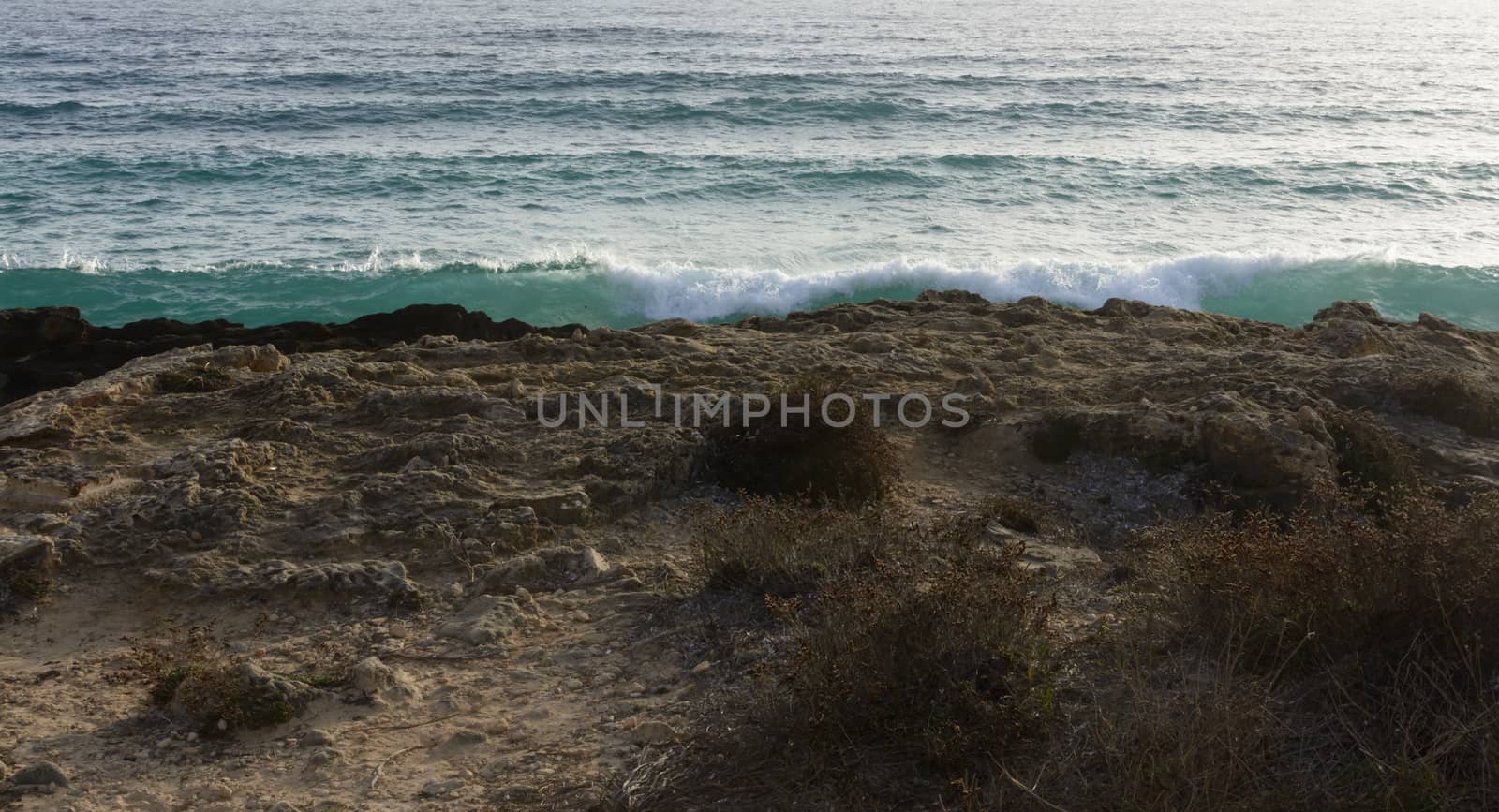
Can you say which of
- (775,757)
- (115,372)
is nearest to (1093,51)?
(115,372)

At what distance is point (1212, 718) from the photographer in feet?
11.3

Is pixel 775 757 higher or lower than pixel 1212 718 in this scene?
lower

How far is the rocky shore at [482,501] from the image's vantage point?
4.26 metres

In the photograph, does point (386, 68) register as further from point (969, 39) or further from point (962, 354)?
point (962, 354)

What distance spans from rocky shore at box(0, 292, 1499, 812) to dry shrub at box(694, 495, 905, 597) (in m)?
0.19

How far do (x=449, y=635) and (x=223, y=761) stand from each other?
1208 mm

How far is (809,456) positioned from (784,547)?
1.44 meters

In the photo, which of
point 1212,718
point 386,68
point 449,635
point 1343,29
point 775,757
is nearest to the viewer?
point 1212,718

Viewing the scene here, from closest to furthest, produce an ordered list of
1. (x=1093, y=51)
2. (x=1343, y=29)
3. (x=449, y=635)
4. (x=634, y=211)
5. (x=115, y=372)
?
(x=449, y=635), (x=115, y=372), (x=634, y=211), (x=1093, y=51), (x=1343, y=29)

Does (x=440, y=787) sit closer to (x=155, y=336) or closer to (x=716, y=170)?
(x=155, y=336)

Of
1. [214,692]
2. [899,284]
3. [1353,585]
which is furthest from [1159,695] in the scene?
[899,284]

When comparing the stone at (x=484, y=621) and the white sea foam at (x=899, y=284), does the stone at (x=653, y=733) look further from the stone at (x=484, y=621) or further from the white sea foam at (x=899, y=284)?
the white sea foam at (x=899, y=284)


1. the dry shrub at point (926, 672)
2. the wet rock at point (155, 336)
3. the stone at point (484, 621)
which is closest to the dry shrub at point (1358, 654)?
the dry shrub at point (926, 672)

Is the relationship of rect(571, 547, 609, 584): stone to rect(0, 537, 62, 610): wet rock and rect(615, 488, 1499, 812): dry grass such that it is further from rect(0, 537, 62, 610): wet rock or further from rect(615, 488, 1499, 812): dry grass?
rect(0, 537, 62, 610): wet rock
